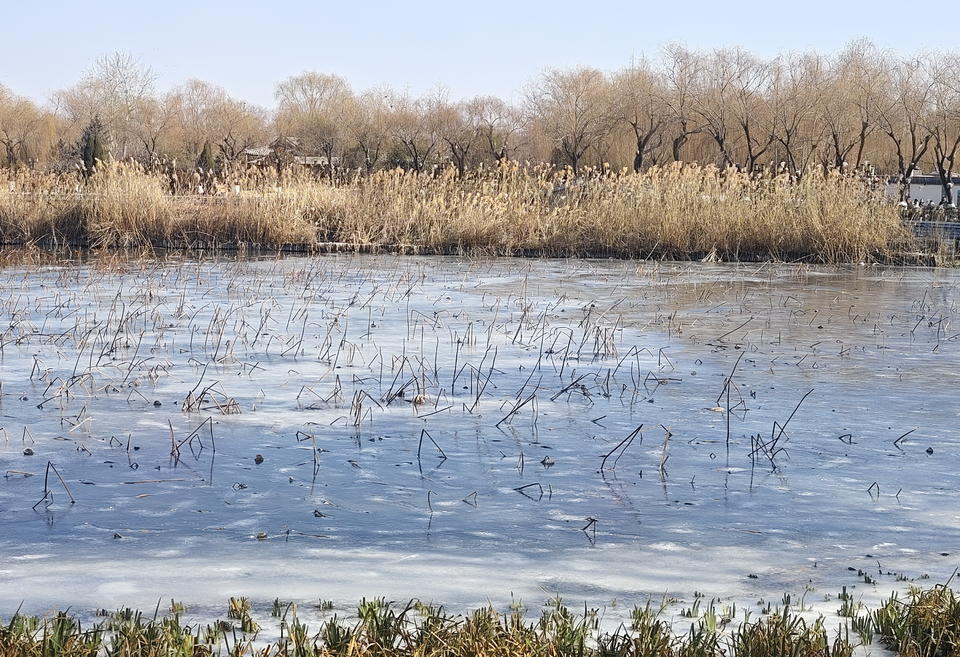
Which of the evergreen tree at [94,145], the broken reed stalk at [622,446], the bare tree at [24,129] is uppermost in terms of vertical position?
the bare tree at [24,129]

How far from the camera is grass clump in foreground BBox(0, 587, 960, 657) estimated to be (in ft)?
8.64

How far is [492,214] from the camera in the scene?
1845 cm

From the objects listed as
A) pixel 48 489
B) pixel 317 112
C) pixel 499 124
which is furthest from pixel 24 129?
pixel 48 489

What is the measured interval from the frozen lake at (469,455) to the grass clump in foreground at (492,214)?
715cm

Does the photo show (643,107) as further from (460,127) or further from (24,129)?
(24,129)

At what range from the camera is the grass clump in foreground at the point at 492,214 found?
663 inches

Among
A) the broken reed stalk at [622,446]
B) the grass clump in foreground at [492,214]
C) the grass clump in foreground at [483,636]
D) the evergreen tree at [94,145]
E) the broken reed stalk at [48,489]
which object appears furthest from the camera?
the evergreen tree at [94,145]

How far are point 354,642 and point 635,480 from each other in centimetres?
210

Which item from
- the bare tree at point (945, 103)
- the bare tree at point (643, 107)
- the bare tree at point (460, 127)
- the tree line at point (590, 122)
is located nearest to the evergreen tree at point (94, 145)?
the tree line at point (590, 122)

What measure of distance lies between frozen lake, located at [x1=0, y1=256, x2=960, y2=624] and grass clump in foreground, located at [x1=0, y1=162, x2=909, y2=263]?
23.5 ft

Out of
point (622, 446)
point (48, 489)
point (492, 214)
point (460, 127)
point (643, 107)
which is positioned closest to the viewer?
point (48, 489)

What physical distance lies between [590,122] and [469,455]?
55.1 meters

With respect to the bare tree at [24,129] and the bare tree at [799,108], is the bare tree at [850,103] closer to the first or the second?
the bare tree at [799,108]

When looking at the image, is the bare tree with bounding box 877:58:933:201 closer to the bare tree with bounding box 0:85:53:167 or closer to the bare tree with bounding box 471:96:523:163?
the bare tree with bounding box 471:96:523:163
